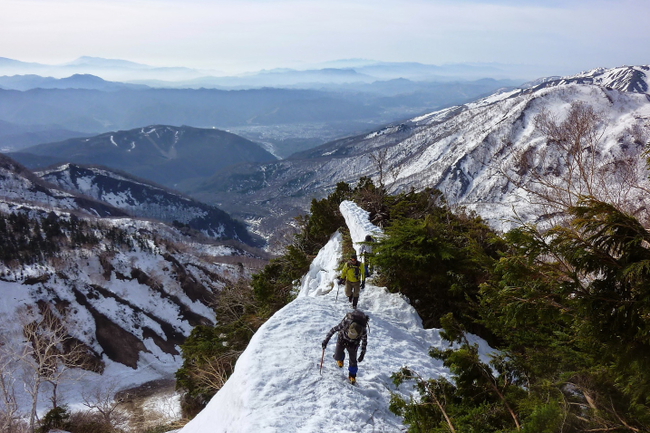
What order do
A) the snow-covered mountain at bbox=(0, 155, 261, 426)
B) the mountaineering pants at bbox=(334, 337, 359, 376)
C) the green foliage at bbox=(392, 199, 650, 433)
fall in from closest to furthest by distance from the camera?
1. the green foliage at bbox=(392, 199, 650, 433)
2. the mountaineering pants at bbox=(334, 337, 359, 376)
3. the snow-covered mountain at bbox=(0, 155, 261, 426)

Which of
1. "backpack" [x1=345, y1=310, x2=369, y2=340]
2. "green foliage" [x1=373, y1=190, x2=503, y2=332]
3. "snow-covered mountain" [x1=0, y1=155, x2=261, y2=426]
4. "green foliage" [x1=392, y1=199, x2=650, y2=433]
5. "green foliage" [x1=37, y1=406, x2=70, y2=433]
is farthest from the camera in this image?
"snow-covered mountain" [x1=0, y1=155, x2=261, y2=426]

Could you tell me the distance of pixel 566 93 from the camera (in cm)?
12050

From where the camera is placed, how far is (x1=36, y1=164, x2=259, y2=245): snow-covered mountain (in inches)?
6240

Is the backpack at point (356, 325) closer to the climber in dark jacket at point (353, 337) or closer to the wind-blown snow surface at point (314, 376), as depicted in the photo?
the climber in dark jacket at point (353, 337)

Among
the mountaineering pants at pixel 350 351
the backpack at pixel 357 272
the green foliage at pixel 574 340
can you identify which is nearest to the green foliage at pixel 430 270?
the backpack at pixel 357 272

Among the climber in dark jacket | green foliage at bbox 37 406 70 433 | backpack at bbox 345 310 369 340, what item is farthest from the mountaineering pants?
green foliage at bbox 37 406 70 433

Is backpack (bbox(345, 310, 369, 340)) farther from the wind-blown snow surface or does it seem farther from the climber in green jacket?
the climber in green jacket

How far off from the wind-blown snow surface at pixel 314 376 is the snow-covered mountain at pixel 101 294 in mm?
30834

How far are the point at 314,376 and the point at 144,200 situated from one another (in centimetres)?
18286

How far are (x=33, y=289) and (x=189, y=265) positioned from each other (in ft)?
89.0

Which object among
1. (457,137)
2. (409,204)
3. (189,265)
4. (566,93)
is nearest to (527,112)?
(566,93)

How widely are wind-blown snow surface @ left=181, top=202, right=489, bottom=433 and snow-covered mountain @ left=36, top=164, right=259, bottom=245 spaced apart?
152423 millimetres

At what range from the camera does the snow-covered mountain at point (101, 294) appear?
4359cm

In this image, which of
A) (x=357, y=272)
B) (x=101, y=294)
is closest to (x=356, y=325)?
(x=357, y=272)
